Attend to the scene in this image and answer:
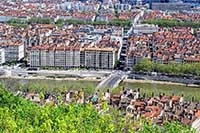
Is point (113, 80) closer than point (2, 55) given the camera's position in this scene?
Yes

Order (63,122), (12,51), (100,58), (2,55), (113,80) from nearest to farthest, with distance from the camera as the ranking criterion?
(63,122)
(113,80)
(100,58)
(2,55)
(12,51)

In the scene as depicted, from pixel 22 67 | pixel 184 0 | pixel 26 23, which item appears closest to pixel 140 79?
pixel 22 67

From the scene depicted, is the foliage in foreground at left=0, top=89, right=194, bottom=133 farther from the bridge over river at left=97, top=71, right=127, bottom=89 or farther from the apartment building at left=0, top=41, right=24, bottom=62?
the apartment building at left=0, top=41, right=24, bottom=62

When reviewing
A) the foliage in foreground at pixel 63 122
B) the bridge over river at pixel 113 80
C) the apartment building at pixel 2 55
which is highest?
the foliage in foreground at pixel 63 122

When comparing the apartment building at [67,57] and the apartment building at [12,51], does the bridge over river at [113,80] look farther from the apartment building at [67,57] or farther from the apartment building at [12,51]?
the apartment building at [12,51]

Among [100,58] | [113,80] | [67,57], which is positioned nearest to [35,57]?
[67,57]

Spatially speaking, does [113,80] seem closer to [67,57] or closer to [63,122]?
[67,57]

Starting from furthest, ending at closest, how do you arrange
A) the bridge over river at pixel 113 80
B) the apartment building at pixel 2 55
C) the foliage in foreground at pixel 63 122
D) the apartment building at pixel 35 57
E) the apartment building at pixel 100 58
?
1. the apartment building at pixel 2 55
2. the apartment building at pixel 35 57
3. the apartment building at pixel 100 58
4. the bridge over river at pixel 113 80
5. the foliage in foreground at pixel 63 122

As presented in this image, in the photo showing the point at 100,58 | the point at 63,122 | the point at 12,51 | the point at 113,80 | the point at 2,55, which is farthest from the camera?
the point at 12,51

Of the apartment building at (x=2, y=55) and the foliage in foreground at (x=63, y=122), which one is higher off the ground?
the foliage in foreground at (x=63, y=122)

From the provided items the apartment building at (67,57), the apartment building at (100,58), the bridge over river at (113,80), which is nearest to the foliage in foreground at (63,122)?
the bridge over river at (113,80)

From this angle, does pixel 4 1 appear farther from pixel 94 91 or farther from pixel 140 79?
pixel 94 91
